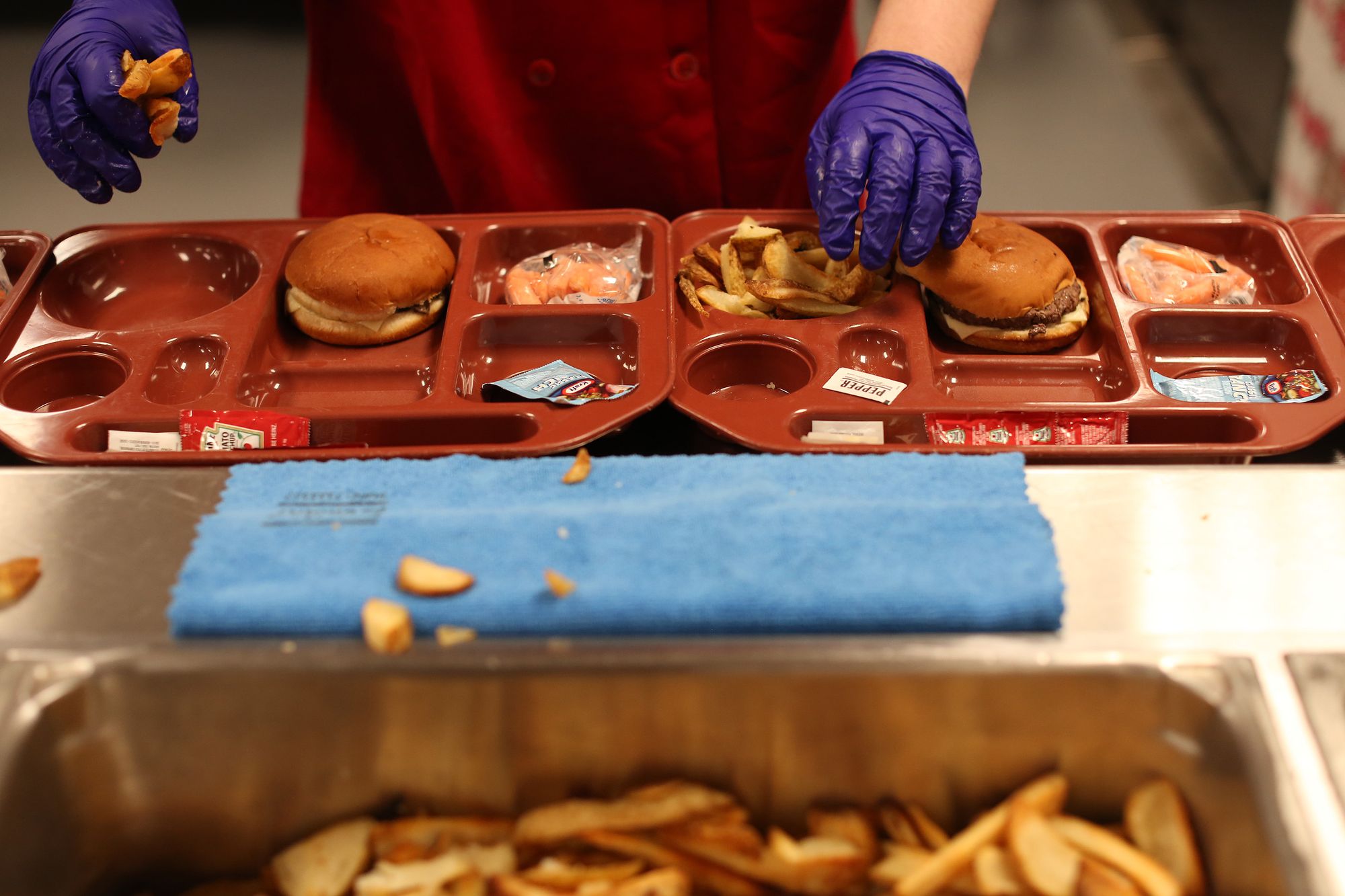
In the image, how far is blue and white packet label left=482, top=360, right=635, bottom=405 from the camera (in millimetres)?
1664

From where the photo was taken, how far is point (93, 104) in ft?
5.76

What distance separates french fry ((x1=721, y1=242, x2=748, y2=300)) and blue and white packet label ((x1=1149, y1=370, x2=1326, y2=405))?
0.72m

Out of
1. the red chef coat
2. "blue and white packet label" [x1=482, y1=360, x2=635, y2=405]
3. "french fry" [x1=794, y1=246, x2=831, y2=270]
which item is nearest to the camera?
"blue and white packet label" [x1=482, y1=360, x2=635, y2=405]

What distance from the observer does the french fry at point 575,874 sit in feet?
3.52

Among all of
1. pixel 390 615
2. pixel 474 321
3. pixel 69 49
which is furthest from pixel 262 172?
pixel 390 615

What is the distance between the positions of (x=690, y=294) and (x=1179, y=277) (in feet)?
2.98

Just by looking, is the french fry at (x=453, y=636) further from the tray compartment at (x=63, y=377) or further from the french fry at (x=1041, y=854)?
the tray compartment at (x=63, y=377)

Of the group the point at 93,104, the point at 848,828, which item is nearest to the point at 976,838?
the point at 848,828

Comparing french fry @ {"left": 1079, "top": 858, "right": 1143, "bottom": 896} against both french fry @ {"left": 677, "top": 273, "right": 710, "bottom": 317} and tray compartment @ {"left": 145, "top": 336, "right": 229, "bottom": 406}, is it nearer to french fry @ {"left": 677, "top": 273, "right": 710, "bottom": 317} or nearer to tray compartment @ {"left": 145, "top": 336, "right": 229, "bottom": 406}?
french fry @ {"left": 677, "top": 273, "right": 710, "bottom": 317}

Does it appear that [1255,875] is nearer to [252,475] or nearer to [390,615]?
[390,615]

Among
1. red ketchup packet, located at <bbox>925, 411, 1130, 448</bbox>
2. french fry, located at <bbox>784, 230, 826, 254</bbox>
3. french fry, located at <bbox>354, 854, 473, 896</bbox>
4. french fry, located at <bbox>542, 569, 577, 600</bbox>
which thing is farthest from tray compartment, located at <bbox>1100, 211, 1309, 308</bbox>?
french fry, located at <bbox>354, 854, 473, 896</bbox>

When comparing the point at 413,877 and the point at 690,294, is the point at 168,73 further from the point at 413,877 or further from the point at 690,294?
the point at 413,877

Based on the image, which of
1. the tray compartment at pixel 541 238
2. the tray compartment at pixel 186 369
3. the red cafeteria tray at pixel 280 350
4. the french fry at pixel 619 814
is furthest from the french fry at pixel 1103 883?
the tray compartment at pixel 186 369

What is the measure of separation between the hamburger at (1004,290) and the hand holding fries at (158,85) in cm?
129
